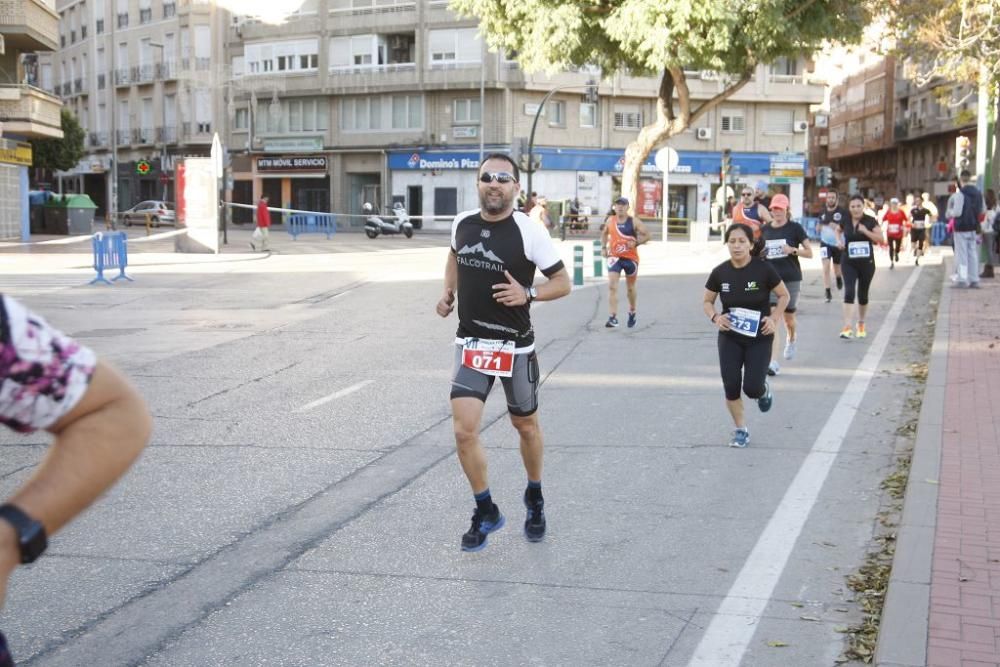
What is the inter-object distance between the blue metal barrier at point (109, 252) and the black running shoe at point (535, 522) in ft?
58.8

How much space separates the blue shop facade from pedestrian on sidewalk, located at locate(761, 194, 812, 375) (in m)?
44.3

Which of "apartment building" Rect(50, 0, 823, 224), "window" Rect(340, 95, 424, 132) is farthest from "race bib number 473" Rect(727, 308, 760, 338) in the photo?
"window" Rect(340, 95, 424, 132)

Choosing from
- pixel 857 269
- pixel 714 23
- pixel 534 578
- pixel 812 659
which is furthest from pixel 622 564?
pixel 714 23

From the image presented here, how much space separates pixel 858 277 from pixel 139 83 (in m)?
62.0

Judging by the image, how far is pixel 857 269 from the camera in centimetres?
1374

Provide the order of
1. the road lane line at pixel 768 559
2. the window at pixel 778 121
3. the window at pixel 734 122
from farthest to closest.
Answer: the window at pixel 778 121 → the window at pixel 734 122 → the road lane line at pixel 768 559

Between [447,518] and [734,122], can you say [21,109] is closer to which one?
[447,518]

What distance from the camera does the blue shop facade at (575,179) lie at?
5781cm

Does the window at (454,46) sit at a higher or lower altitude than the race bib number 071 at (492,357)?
higher

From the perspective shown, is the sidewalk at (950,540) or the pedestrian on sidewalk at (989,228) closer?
the sidewalk at (950,540)

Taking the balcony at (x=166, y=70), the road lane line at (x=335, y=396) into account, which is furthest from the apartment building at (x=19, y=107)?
the road lane line at (x=335, y=396)

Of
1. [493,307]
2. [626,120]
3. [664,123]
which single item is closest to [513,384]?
[493,307]

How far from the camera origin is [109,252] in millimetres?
23547

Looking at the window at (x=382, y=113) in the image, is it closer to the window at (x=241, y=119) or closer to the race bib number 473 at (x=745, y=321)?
the window at (x=241, y=119)
